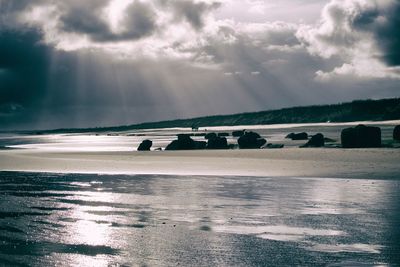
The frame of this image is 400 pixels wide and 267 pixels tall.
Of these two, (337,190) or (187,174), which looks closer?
(337,190)

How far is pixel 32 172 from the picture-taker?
103 ft

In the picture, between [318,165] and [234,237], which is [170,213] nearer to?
[234,237]

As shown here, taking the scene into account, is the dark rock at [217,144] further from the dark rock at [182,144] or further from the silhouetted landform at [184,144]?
the dark rock at [182,144]

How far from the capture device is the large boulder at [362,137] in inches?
1634

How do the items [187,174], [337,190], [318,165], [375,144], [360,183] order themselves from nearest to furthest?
[337,190]
[360,183]
[187,174]
[318,165]
[375,144]

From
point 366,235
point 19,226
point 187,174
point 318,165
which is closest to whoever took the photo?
point 366,235

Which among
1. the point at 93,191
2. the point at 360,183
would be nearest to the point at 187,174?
the point at 93,191

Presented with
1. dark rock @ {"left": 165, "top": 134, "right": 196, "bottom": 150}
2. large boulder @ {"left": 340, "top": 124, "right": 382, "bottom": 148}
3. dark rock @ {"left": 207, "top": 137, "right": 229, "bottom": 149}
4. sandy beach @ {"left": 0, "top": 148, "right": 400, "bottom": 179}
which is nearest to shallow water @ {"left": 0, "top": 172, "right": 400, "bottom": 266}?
sandy beach @ {"left": 0, "top": 148, "right": 400, "bottom": 179}

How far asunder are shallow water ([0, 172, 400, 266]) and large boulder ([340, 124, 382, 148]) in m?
19.4

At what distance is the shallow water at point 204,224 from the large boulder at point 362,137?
63.7 feet

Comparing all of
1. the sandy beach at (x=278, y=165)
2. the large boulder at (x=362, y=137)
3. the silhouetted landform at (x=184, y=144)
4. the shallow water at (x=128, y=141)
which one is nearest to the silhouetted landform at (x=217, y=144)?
the silhouetted landform at (x=184, y=144)

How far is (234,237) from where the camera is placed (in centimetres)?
1205

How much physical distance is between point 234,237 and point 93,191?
10.7m

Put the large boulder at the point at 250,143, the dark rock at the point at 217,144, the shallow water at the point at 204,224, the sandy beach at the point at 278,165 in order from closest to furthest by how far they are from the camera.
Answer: the shallow water at the point at 204,224
the sandy beach at the point at 278,165
the large boulder at the point at 250,143
the dark rock at the point at 217,144
